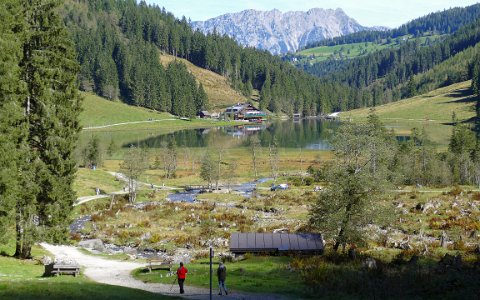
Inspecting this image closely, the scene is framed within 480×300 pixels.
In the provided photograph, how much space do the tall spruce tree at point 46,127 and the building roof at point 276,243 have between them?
530 inches

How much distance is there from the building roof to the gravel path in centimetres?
742

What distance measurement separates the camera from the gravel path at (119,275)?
25.0 meters

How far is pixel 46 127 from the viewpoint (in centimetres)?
3459

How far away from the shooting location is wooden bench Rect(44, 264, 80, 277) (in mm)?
28422

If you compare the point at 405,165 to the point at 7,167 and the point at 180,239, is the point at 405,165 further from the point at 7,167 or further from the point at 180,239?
the point at 7,167

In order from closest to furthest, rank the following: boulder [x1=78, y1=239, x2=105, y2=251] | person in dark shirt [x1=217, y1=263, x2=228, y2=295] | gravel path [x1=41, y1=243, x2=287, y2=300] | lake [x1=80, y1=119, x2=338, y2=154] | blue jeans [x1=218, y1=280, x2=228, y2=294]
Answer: person in dark shirt [x1=217, y1=263, x2=228, y2=295] < blue jeans [x1=218, y1=280, x2=228, y2=294] < gravel path [x1=41, y1=243, x2=287, y2=300] < boulder [x1=78, y1=239, x2=105, y2=251] < lake [x1=80, y1=119, x2=338, y2=154]

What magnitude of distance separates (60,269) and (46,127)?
1126cm

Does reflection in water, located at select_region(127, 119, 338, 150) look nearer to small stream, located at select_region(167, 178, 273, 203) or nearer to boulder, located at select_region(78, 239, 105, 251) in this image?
small stream, located at select_region(167, 178, 273, 203)

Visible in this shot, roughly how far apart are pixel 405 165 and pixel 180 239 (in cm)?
5482

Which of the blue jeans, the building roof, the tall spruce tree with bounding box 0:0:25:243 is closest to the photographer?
the blue jeans

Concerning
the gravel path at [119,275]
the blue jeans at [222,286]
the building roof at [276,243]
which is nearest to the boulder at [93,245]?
the gravel path at [119,275]

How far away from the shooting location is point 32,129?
3462cm

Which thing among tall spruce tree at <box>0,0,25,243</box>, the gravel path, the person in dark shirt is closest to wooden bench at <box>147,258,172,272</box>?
the gravel path

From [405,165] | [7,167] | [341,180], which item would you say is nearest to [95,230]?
[7,167]
